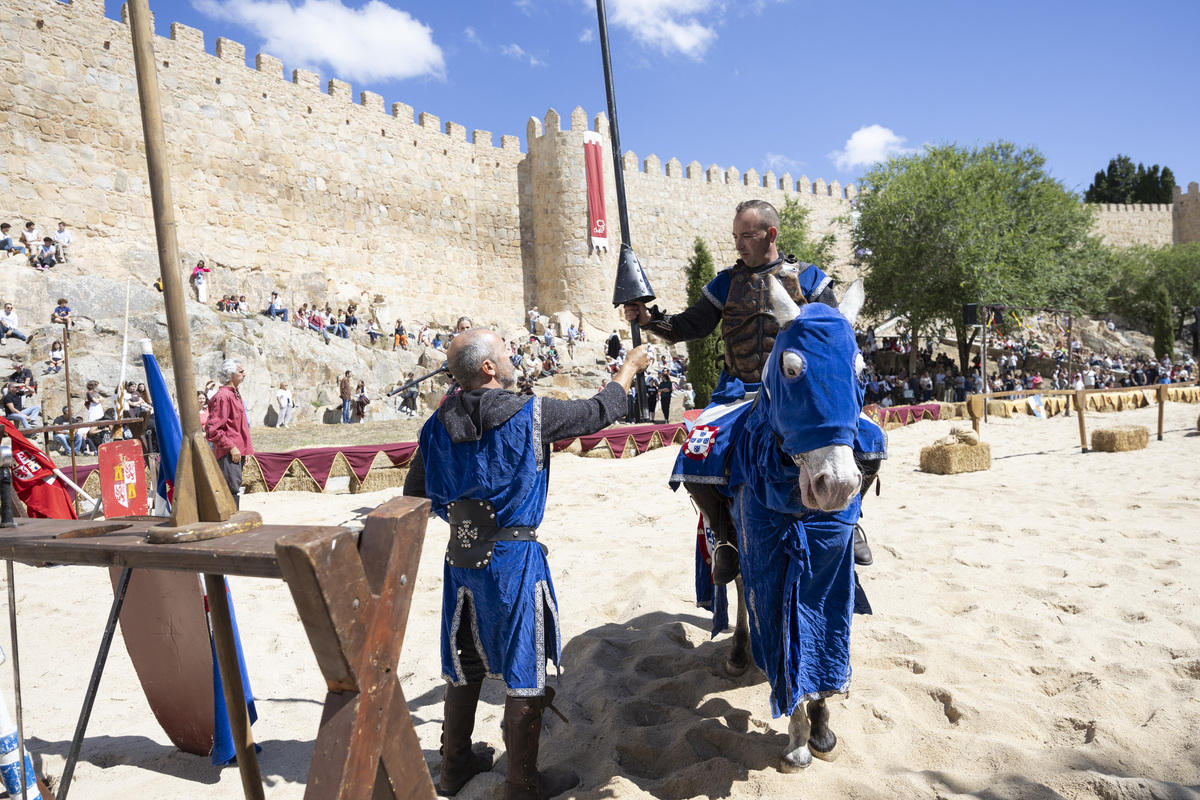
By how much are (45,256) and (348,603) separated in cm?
1954

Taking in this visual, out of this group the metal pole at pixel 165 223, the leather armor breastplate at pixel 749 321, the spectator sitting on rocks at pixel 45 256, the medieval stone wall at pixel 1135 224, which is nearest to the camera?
the metal pole at pixel 165 223

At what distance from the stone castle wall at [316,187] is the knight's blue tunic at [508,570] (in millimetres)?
20086

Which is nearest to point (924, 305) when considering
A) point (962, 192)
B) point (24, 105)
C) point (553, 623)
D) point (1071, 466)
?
point (962, 192)

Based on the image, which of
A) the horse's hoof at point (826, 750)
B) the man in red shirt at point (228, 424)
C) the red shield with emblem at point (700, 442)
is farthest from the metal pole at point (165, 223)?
the man in red shirt at point (228, 424)

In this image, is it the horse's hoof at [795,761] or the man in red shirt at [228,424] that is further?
the man in red shirt at [228,424]

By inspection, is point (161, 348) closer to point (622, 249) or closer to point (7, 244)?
point (7, 244)

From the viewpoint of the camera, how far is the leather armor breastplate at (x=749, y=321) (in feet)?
10.5

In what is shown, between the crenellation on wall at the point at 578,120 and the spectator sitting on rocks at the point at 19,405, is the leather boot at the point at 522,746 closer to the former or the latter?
the spectator sitting on rocks at the point at 19,405

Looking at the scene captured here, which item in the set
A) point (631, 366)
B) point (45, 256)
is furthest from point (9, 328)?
point (631, 366)

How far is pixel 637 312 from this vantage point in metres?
3.39

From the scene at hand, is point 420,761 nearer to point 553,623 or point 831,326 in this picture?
point 553,623

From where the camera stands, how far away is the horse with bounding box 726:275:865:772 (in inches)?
86.3

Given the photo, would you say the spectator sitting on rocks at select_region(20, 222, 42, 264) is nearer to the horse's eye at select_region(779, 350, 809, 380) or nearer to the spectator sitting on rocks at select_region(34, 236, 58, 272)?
the spectator sitting on rocks at select_region(34, 236, 58, 272)

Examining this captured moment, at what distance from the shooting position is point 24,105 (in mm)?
17766
